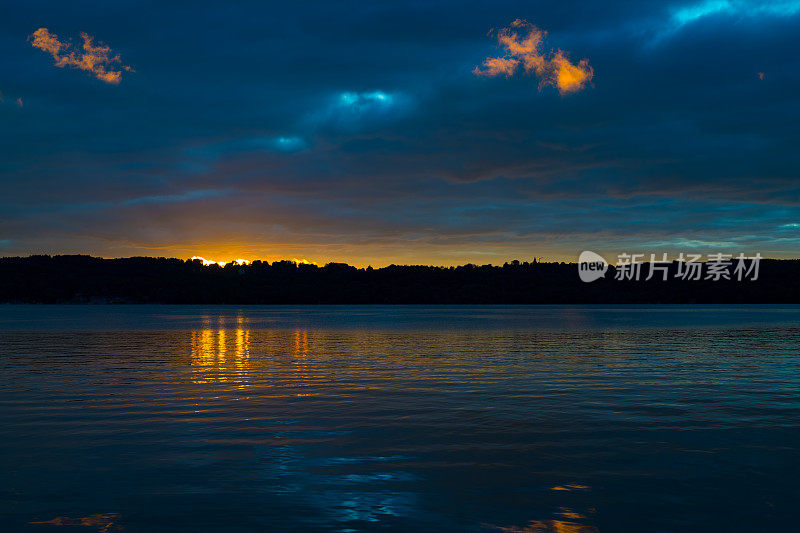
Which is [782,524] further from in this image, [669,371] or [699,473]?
[669,371]

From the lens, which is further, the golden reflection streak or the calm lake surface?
the golden reflection streak

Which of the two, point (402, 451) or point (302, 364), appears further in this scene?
point (302, 364)

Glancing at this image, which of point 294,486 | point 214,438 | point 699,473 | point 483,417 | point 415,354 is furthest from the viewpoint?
point 415,354

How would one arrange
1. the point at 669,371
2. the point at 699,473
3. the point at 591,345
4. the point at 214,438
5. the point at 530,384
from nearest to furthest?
the point at 699,473, the point at 214,438, the point at 530,384, the point at 669,371, the point at 591,345

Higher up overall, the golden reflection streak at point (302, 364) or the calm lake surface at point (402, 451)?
the calm lake surface at point (402, 451)

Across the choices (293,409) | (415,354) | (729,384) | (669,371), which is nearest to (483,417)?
(293,409)

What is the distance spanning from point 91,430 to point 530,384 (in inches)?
677

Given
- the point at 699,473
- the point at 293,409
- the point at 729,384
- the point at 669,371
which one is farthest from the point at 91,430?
the point at 669,371

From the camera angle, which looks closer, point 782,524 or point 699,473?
point 782,524

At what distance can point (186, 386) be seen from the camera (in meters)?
28.0

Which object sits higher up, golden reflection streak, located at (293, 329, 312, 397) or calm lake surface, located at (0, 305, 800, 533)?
calm lake surface, located at (0, 305, 800, 533)

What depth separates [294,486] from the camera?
499 inches

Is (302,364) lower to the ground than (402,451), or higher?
lower

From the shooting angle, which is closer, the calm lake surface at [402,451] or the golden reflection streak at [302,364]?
the calm lake surface at [402,451]
